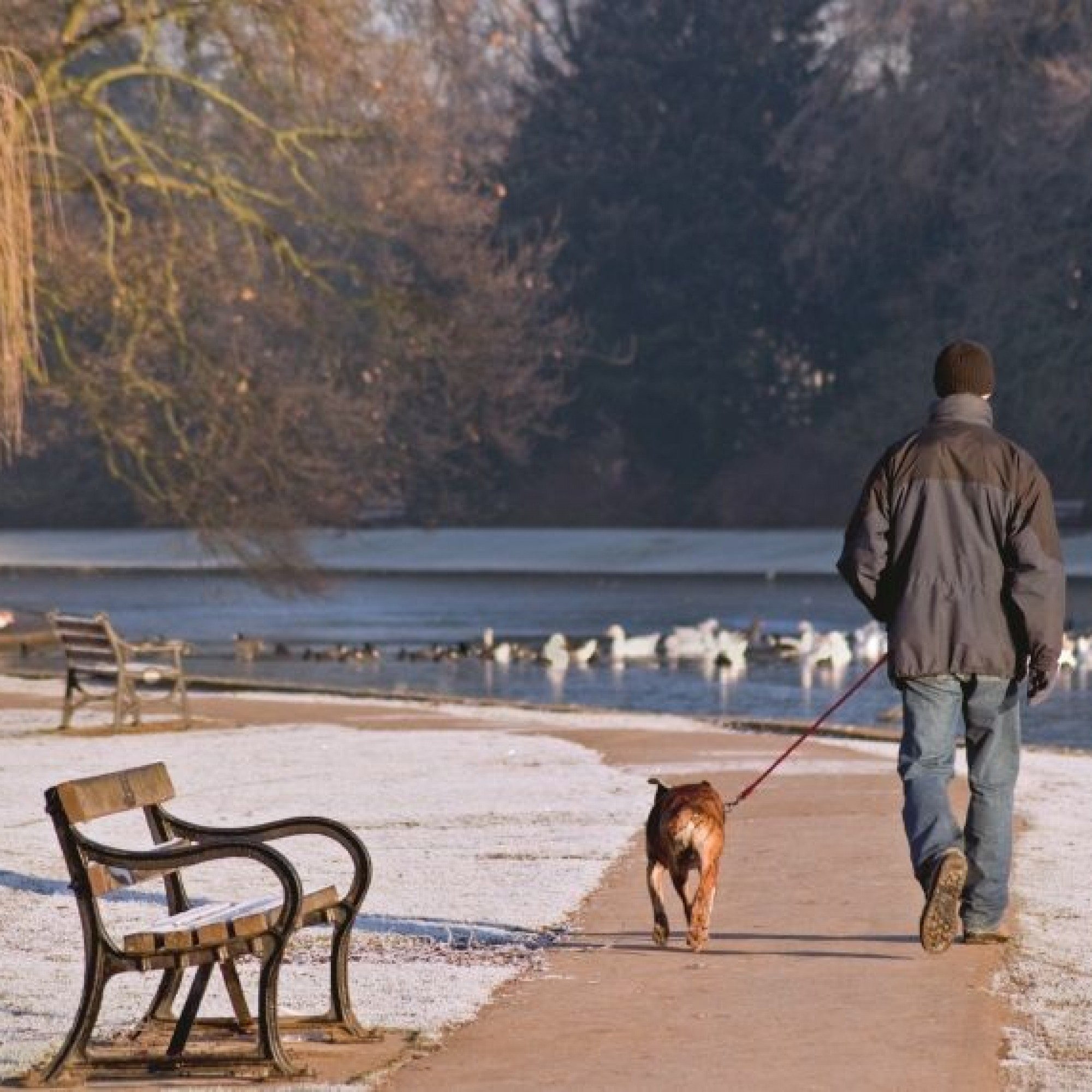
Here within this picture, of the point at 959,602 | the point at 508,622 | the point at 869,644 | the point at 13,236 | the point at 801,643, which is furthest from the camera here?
the point at 508,622

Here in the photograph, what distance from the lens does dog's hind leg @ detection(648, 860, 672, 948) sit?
9.72 meters

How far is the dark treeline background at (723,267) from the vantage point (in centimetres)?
6150

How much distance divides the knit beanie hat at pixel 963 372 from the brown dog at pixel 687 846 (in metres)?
1.64

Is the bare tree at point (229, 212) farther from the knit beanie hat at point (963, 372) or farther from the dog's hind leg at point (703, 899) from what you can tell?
the dog's hind leg at point (703, 899)

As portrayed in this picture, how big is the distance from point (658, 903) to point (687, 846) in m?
0.26

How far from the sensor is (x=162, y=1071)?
7.59 m

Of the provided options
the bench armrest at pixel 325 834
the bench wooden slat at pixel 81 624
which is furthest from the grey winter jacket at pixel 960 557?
the bench wooden slat at pixel 81 624

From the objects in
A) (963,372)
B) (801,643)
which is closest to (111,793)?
(963,372)

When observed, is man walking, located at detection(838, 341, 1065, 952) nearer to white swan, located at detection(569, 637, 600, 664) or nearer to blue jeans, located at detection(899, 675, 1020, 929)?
blue jeans, located at detection(899, 675, 1020, 929)

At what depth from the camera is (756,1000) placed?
8.82 meters

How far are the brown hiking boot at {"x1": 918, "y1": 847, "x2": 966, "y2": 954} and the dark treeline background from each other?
47359mm

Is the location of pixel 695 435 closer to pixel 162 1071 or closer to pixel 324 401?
pixel 324 401

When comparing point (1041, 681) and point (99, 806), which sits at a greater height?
point (1041, 681)

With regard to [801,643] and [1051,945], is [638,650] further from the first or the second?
[1051,945]
